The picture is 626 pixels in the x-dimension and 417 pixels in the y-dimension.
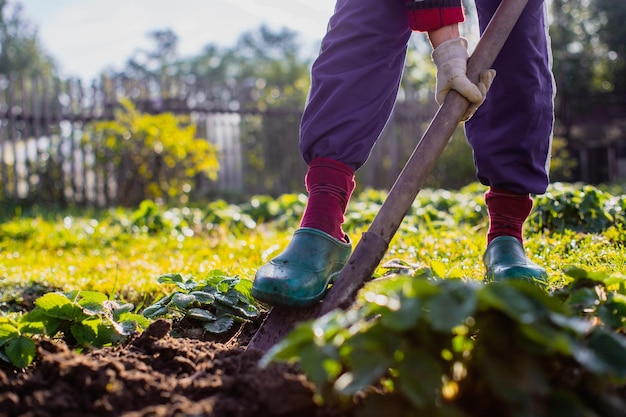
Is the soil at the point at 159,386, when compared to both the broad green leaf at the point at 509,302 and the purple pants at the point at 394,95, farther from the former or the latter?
the purple pants at the point at 394,95

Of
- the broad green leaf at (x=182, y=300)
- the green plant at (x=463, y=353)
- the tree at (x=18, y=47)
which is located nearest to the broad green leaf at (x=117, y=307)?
the broad green leaf at (x=182, y=300)

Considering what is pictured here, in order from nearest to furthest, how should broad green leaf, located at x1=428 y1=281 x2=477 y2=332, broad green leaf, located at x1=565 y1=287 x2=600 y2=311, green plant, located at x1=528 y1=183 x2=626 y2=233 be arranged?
broad green leaf, located at x1=428 y1=281 x2=477 y2=332
broad green leaf, located at x1=565 y1=287 x2=600 y2=311
green plant, located at x1=528 y1=183 x2=626 y2=233

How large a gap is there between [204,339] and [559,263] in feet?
5.05

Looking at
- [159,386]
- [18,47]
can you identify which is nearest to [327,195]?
[159,386]

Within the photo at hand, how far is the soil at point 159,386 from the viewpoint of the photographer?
3.73 feet

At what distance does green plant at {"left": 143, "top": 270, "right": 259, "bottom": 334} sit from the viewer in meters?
1.95

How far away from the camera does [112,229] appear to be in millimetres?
5566

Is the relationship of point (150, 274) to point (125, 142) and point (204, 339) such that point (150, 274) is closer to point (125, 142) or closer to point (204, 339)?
point (204, 339)

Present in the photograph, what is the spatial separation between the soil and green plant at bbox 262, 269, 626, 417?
11cm

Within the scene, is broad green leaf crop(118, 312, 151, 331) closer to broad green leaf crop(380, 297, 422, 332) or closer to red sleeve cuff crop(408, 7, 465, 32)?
broad green leaf crop(380, 297, 422, 332)

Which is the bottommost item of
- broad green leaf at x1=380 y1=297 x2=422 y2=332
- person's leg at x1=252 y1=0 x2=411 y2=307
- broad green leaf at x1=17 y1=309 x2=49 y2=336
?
broad green leaf at x1=17 y1=309 x2=49 y2=336

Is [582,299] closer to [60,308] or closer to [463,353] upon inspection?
[463,353]

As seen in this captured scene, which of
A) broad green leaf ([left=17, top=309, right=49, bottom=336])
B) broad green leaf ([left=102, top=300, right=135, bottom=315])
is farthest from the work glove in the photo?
broad green leaf ([left=17, top=309, right=49, bottom=336])

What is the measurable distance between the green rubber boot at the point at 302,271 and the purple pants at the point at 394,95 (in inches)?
11.9
